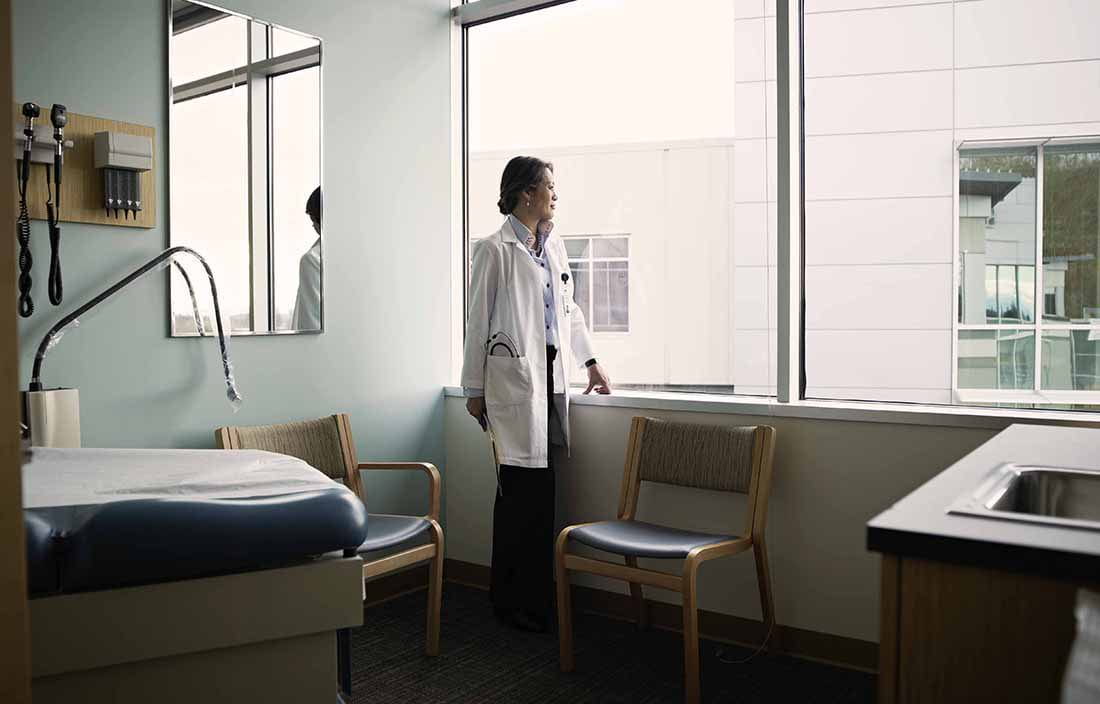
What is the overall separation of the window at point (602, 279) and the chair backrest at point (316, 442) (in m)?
1.08

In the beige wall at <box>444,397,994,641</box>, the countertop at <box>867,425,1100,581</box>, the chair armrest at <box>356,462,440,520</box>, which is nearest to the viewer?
the countertop at <box>867,425,1100,581</box>

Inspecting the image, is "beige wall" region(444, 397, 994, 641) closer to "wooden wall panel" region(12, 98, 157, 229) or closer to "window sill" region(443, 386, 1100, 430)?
"window sill" region(443, 386, 1100, 430)

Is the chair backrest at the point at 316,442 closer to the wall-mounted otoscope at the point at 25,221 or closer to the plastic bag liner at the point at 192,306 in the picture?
the plastic bag liner at the point at 192,306

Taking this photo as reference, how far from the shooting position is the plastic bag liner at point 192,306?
8.29ft

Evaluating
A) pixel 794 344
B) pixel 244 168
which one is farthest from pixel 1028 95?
pixel 244 168

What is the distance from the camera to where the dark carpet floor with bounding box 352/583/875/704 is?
2.76 metres

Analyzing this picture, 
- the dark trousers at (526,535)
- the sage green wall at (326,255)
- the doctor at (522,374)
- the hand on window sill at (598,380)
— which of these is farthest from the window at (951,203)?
the sage green wall at (326,255)

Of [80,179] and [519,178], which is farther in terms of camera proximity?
[519,178]

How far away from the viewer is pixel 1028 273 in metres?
2.88

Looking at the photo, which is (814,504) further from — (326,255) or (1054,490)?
(326,255)

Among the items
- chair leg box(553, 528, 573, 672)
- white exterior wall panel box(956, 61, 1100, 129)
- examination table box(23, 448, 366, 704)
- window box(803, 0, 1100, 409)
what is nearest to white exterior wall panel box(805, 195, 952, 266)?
window box(803, 0, 1100, 409)

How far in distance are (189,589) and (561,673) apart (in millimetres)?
1689

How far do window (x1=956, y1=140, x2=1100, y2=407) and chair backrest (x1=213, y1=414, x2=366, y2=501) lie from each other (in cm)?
211

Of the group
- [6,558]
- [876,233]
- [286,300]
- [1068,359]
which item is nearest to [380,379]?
[286,300]
